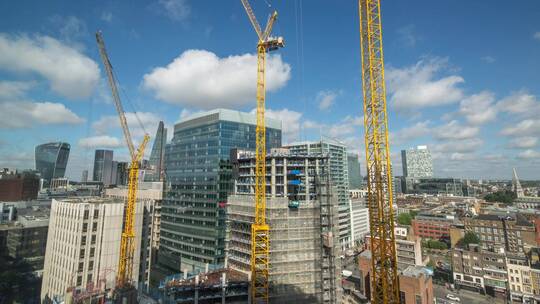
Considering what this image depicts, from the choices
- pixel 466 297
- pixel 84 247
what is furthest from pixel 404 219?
pixel 84 247

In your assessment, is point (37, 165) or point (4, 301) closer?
point (4, 301)

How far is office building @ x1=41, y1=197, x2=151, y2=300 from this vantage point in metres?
52.0

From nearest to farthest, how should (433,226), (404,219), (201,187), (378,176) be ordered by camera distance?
(378,176) → (201,187) → (433,226) → (404,219)

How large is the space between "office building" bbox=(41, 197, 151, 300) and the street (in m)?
75.0

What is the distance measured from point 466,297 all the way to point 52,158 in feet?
448

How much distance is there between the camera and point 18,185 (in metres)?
103

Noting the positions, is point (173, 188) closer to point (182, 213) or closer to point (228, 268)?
point (182, 213)

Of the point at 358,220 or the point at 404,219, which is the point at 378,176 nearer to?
the point at 358,220

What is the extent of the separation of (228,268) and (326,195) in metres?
25.4

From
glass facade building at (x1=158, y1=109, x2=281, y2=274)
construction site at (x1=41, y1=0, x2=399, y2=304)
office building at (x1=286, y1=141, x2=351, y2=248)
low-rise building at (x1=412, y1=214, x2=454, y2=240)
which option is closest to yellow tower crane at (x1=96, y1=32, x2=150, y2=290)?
construction site at (x1=41, y1=0, x2=399, y2=304)

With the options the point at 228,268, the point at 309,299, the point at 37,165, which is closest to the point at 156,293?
the point at 228,268

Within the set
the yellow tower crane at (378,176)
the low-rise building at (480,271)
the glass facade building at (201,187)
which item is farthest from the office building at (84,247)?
the low-rise building at (480,271)

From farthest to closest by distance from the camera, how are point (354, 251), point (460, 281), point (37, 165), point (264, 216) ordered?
point (354, 251), point (37, 165), point (460, 281), point (264, 216)

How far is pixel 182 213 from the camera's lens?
83.2 metres
